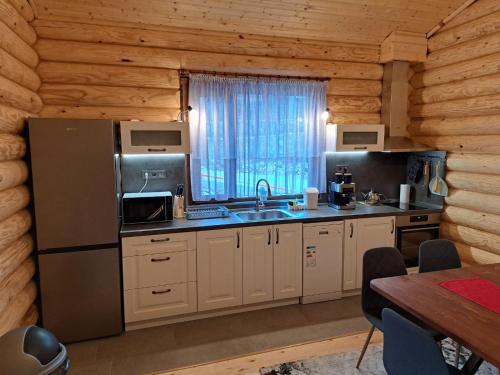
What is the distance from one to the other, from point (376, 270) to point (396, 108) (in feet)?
8.01

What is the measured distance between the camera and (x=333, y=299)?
12.5 feet

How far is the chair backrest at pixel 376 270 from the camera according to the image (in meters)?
2.54

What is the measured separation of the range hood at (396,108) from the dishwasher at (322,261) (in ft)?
4.22

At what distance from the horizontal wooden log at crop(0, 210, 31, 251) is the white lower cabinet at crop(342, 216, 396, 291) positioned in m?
2.83

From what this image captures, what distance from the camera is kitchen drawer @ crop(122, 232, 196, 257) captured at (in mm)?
3117

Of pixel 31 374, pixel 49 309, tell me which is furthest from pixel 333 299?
pixel 31 374

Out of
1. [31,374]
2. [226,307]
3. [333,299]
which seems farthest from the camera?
[333,299]

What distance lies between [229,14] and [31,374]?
10.4ft

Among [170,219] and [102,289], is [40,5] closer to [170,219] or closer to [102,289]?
[170,219]

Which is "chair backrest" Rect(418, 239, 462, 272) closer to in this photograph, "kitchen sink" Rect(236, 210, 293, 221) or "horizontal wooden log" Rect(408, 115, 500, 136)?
"kitchen sink" Rect(236, 210, 293, 221)

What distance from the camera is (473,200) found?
376 cm

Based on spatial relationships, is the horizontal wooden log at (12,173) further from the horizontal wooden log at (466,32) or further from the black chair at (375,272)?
the horizontal wooden log at (466,32)

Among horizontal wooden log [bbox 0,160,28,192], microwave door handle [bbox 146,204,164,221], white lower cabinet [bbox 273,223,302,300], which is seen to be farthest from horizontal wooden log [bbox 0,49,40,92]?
white lower cabinet [bbox 273,223,302,300]

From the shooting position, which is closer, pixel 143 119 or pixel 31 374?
pixel 31 374
